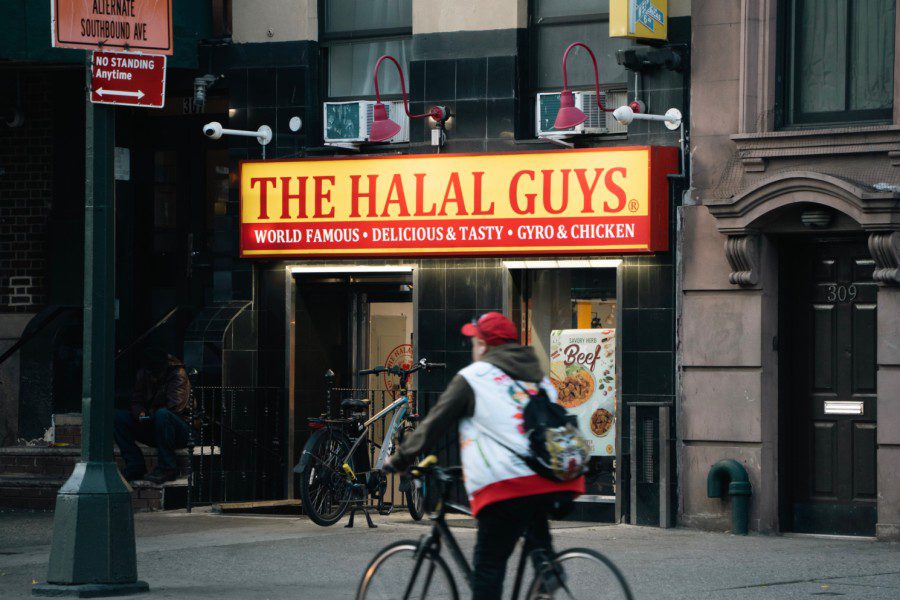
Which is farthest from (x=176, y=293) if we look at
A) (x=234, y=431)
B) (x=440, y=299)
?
(x=440, y=299)

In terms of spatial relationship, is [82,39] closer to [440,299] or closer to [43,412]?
[440,299]

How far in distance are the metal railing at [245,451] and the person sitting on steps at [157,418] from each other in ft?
0.76

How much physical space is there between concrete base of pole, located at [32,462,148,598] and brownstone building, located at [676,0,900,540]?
5588mm

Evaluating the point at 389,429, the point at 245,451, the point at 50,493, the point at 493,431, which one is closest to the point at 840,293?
the point at 389,429

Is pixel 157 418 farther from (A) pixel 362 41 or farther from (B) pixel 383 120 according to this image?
(A) pixel 362 41

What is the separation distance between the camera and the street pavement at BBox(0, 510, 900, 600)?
33.8 feet

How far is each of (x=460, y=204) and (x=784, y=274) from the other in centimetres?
296

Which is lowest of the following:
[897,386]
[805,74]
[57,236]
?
[897,386]

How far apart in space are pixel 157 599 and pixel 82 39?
3.49 m

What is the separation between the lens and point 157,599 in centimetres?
989

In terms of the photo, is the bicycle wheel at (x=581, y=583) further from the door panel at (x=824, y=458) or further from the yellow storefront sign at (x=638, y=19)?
the yellow storefront sign at (x=638, y=19)

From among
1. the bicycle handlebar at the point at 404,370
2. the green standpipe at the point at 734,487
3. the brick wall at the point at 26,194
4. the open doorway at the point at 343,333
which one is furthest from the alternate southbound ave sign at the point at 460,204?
the brick wall at the point at 26,194

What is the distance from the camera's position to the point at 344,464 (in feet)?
45.2

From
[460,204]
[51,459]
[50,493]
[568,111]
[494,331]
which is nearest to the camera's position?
[494,331]
